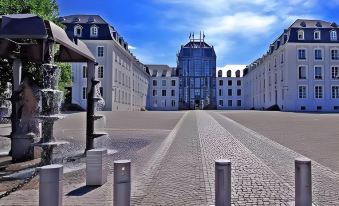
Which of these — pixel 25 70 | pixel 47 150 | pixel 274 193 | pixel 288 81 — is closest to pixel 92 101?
pixel 47 150

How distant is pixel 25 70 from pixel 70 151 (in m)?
5.39

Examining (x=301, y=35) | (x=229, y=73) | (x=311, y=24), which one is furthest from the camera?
(x=229, y=73)

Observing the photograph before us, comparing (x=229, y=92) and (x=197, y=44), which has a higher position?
(x=197, y=44)

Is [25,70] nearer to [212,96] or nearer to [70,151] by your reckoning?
[70,151]

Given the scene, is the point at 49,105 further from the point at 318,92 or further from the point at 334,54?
the point at 334,54

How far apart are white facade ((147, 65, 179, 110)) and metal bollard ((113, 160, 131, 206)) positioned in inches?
3524

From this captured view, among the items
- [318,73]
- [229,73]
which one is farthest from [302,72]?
[229,73]

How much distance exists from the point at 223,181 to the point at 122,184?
4.31 feet

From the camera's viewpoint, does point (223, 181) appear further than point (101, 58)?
No

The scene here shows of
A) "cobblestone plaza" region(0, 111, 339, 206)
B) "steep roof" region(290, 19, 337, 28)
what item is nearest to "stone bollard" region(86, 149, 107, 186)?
"cobblestone plaza" region(0, 111, 339, 206)

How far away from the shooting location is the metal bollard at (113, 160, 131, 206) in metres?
4.55

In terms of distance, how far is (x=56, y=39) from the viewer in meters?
7.75

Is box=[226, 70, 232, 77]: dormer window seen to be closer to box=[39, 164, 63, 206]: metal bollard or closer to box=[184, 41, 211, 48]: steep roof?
box=[184, 41, 211, 48]: steep roof

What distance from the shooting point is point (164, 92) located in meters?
95.9
